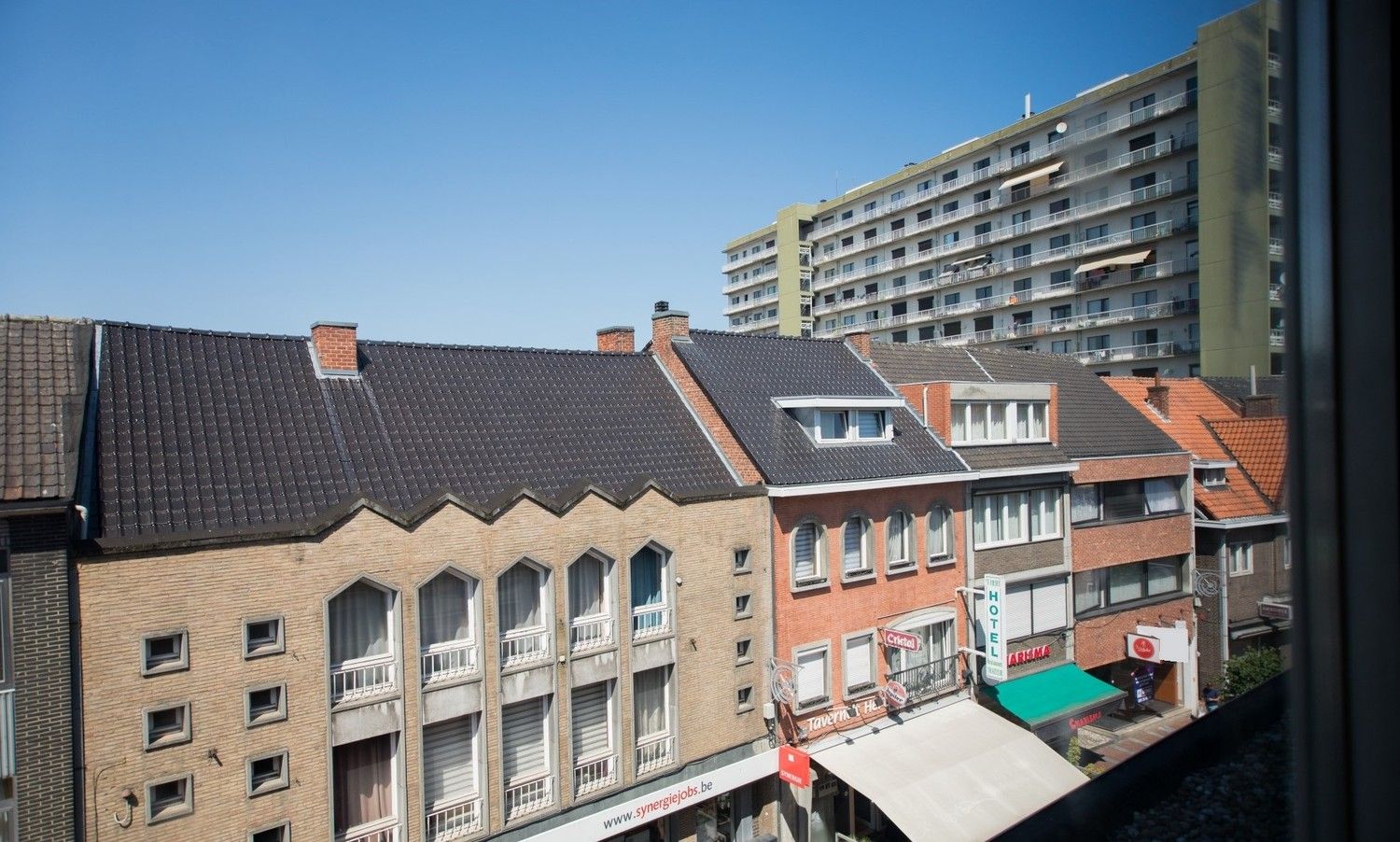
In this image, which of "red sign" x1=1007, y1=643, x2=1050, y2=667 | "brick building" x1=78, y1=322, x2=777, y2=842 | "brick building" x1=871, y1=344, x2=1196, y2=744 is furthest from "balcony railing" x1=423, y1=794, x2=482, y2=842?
"red sign" x1=1007, y1=643, x2=1050, y2=667

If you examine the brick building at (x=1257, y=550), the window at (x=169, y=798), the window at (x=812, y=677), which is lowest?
the window at (x=812, y=677)

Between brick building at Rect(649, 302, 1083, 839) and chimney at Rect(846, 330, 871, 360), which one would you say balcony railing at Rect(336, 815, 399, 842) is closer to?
brick building at Rect(649, 302, 1083, 839)

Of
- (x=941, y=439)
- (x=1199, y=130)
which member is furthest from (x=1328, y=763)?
(x=941, y=439)

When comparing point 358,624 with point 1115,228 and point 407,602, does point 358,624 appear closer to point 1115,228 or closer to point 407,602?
point 407,602

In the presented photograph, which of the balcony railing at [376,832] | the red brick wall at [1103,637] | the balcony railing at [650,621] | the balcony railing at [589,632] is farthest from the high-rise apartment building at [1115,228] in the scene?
the balcony railing at [376,832]

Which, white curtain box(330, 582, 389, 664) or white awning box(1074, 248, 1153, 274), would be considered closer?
white awning box(1074, 248, 1153, 274)

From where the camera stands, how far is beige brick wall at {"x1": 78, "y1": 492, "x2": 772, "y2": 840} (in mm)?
9484

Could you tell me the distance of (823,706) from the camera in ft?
52.2

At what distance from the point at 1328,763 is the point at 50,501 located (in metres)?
11.2

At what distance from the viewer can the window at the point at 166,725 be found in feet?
31.8

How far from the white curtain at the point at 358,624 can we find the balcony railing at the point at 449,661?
0.61m

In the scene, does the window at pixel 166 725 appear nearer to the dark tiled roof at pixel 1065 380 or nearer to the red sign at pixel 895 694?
the red sign at pixel 895 694

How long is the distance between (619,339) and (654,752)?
8752mm

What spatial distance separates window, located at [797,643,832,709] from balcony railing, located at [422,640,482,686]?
20.8 feet
